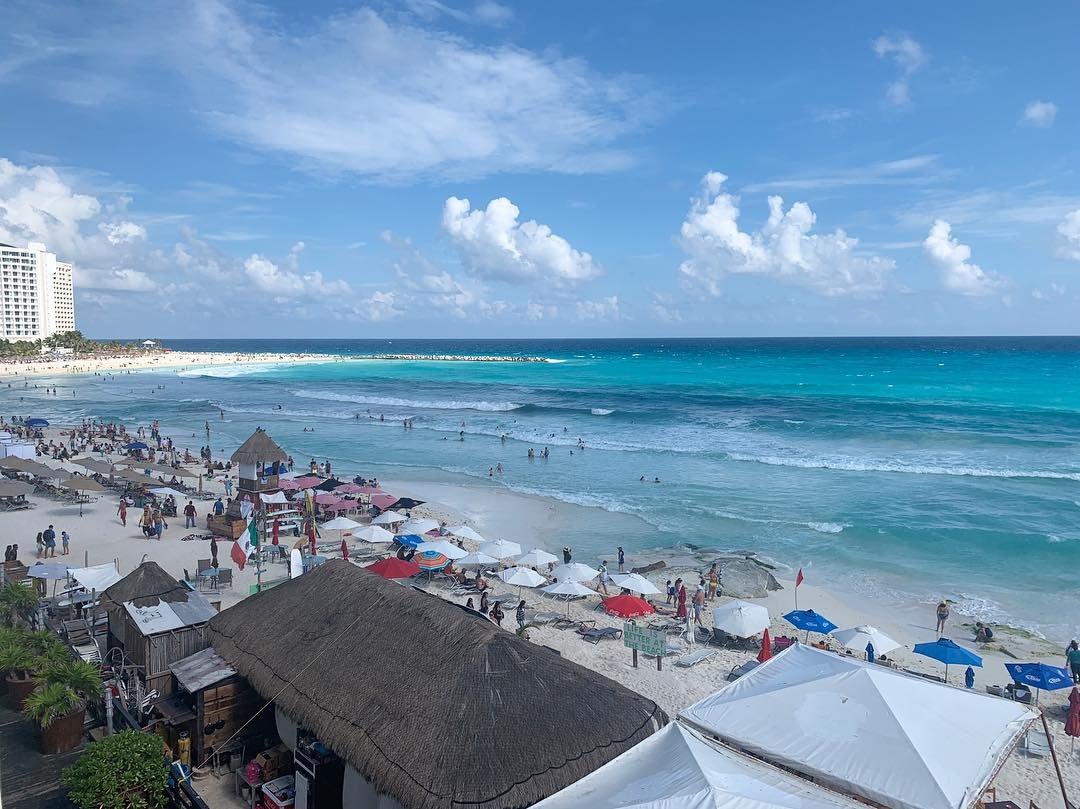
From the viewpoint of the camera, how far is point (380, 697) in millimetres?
8492

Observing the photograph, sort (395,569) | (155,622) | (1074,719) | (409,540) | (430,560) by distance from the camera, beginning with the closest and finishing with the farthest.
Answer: (155,622) < (1074,719) < (395,569) < (430,560) < (409,540)

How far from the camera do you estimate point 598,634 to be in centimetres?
1695

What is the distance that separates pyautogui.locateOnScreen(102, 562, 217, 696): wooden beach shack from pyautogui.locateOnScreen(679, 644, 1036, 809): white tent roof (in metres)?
7.46

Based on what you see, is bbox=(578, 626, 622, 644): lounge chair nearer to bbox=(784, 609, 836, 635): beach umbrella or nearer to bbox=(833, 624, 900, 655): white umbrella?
bbox=(784, 609, 836, 635): beach umbrella

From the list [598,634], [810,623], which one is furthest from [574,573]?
[810,623]

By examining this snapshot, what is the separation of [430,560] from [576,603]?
430cm

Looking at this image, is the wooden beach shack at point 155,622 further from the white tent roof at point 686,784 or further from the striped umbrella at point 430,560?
the striped umbrella at point 430,560

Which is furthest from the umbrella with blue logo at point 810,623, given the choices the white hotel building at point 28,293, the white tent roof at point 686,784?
the white hotel building at point 28,293

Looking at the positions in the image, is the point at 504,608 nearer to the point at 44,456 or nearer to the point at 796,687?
the point at 796,687

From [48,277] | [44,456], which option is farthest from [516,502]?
[48,277]

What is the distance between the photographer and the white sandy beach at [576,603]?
1345cm

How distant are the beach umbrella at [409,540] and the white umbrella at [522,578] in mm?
3672

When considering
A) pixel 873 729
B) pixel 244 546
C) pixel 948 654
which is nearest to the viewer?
pixel 873 729

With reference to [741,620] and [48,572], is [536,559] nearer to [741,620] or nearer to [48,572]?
[741,620]
